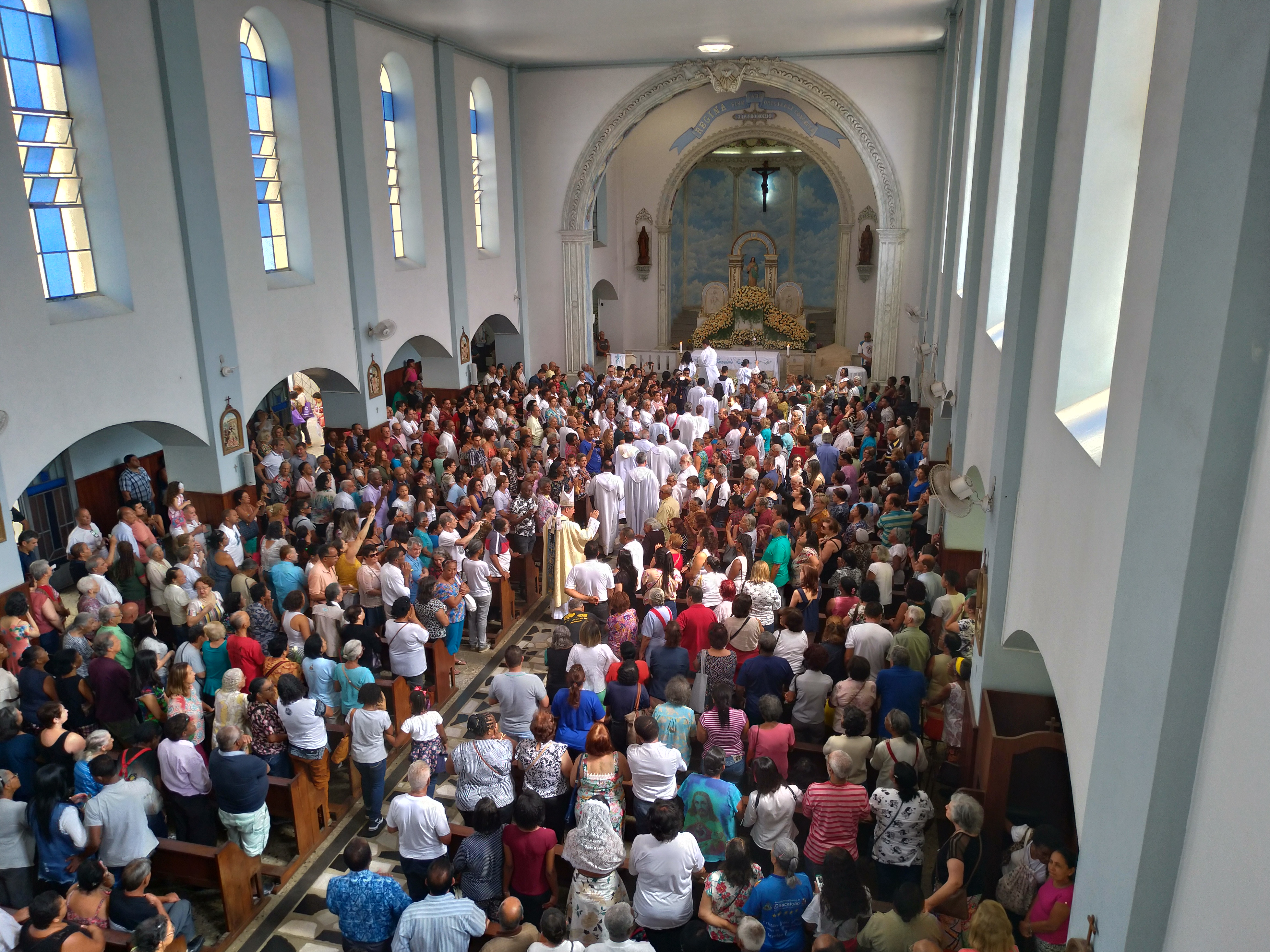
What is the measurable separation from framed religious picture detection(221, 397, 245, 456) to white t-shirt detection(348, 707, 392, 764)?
20.8 ft

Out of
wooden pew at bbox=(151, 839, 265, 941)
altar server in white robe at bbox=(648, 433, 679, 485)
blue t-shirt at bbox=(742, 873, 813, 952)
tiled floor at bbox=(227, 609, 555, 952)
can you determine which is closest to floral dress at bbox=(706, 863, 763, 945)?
blue t-shirt at bbox=(742, 873, 813, 952)

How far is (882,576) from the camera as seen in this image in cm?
842

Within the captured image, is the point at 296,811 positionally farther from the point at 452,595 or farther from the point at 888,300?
the point at 888,300

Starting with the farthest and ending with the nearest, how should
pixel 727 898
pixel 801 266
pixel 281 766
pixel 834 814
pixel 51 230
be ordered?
pixel 801 266, pixel 51 230, pixel 281 766, pixel 834 814, pixel 727 898

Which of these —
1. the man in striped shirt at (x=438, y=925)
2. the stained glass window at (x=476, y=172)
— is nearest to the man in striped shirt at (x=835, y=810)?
the man in striped shirt at (x=438, y=925)

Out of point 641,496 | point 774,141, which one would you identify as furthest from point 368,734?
point 774,141

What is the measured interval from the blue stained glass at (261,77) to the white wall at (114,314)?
7.55ft

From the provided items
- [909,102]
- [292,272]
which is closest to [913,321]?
[909,102]

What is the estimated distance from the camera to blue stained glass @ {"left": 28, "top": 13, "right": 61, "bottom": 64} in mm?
9359

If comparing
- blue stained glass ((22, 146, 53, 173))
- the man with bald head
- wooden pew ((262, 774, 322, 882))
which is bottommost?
wooden pew ((262, 774, 322, 882))

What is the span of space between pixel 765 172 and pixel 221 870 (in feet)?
82.3

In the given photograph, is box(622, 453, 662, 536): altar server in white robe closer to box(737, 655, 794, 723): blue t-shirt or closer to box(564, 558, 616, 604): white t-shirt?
box(564, 558, 616, 604): white t-shirt

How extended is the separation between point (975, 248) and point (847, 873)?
6891 millimetres

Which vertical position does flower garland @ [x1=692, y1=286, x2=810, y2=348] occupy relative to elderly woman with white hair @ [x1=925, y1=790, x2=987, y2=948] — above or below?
above
